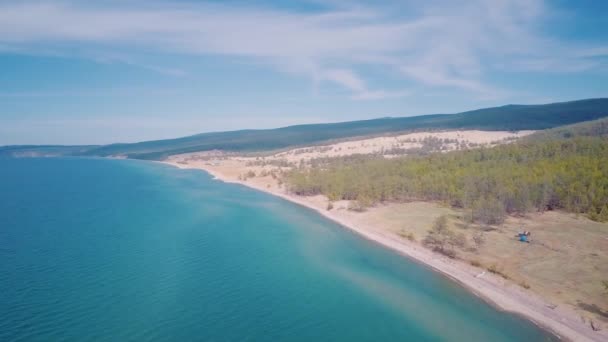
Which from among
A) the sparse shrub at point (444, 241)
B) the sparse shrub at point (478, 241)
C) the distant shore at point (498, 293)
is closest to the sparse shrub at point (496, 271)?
the distant shore at point (498, 293)

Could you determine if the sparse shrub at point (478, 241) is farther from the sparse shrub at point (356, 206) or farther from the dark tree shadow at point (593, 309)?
the sparse shrub at point (356, 206)

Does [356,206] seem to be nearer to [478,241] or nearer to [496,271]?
[478,241]

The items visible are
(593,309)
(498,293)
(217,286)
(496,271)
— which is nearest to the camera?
(593,309)

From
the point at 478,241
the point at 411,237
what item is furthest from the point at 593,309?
the point at 411,237

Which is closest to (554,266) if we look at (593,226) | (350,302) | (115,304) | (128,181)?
(593,226)

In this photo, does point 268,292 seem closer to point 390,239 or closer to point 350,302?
point 350,302

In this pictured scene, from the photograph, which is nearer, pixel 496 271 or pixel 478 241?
pixel 496 271

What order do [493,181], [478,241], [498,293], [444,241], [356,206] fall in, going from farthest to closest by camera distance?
1. [356,206]
2. [493,181]
3. [444,241]
4. [478,241]
5. [498,293]

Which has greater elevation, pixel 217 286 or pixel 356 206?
pixel 217 286
